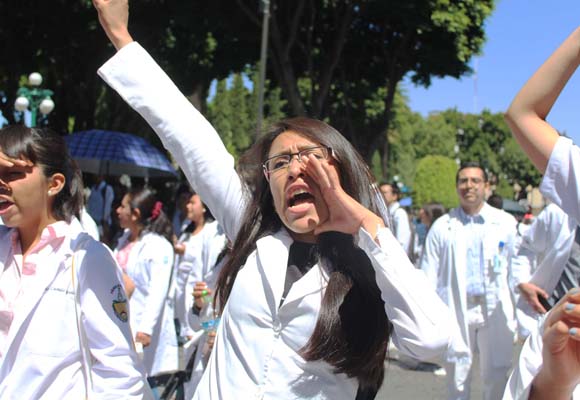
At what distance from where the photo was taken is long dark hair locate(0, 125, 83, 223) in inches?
97.7

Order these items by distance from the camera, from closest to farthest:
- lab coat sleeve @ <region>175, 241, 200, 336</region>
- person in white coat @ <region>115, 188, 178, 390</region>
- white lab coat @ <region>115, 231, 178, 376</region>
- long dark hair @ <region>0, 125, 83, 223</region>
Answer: long dark hair @ <region>0, 125, 83, 223</region> < white lab coat @ <region>115, 231, 178, 376</region> < person in white coat @ <region>115, 188, 178, 390</region> < lab coat sleeve @ <region>175, 241, 200, 336</region>

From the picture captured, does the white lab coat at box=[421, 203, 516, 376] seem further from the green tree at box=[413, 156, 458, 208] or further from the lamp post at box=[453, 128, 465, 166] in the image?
the lamp post at box=[453, 128, 465, 166]

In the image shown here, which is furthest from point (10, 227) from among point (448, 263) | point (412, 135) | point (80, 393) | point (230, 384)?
point (412, 135)

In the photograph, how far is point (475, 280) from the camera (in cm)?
627

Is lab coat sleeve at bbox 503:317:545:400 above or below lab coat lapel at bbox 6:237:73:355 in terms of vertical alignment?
above

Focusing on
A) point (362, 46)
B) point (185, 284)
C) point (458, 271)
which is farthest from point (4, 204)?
point (362, 46)

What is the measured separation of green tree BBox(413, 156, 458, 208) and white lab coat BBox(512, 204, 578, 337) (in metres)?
55.4

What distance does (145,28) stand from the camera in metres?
17.5

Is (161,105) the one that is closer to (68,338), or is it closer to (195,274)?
(68,338)

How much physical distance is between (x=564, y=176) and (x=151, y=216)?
175 inches

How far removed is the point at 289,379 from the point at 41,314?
95cm

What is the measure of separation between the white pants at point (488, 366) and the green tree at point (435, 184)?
55.0m

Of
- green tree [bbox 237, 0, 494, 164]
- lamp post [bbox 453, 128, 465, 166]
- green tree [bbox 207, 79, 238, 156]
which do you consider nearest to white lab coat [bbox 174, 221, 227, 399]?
green tree [bbox 237, 0, 494, 164]

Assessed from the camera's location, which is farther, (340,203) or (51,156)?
(51,156)
